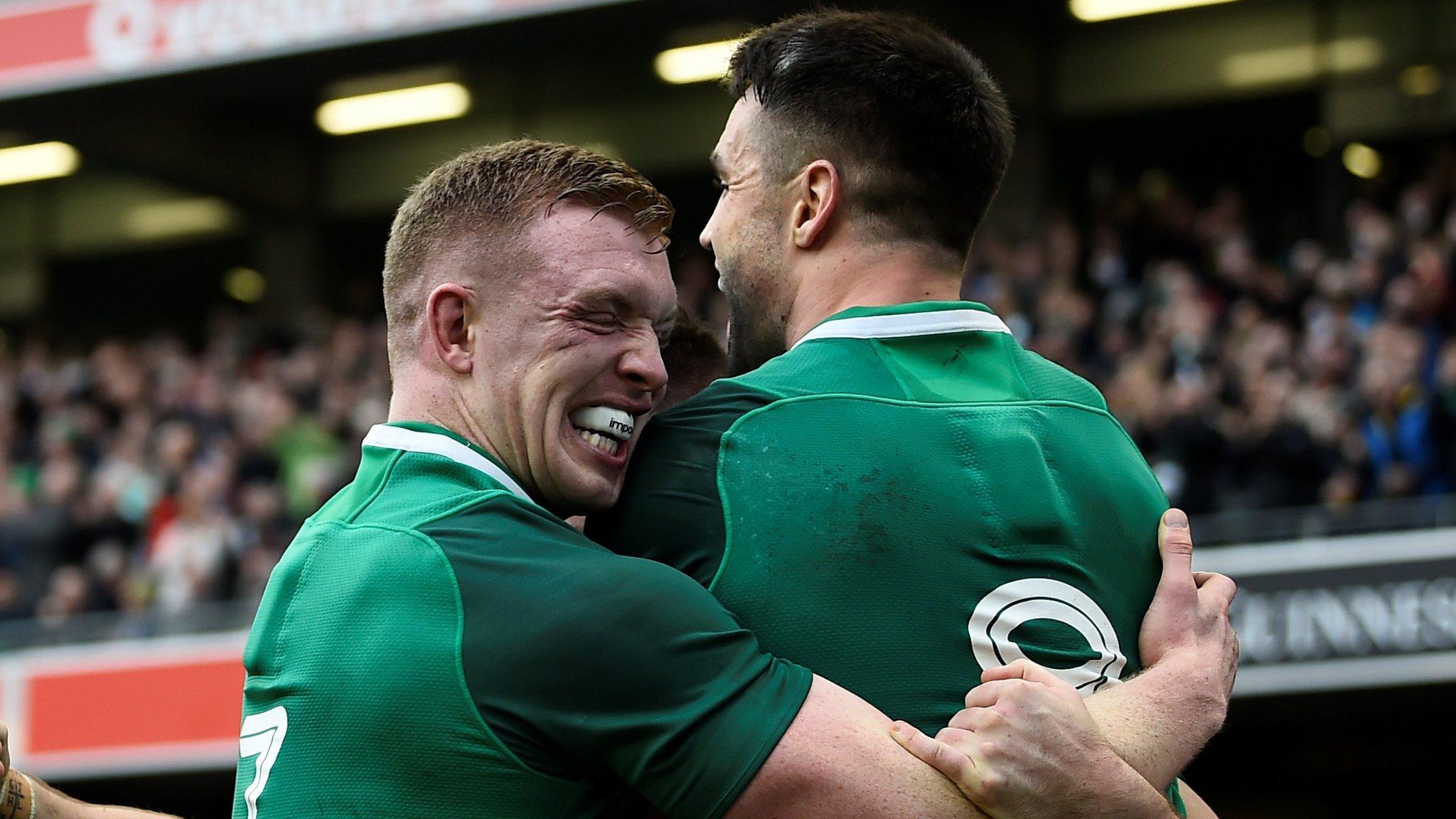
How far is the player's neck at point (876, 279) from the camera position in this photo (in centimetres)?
271

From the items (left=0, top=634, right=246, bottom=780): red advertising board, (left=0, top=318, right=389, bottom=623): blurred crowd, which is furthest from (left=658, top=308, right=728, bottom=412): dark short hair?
(left=0, top=318, right=389, bottom=623): blurred crowd

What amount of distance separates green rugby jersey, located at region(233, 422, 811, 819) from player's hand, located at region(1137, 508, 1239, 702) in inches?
25.8

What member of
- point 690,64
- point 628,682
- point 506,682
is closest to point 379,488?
point 506,682

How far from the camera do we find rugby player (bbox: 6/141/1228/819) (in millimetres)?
2229

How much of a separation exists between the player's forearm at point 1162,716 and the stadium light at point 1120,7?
48.6 feet

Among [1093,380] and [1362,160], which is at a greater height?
[1362,160]

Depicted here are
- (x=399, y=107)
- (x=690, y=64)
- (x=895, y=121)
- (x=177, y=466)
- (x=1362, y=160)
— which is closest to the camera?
(x=895, y=121)

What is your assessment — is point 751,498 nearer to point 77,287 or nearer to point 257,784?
point 257,784

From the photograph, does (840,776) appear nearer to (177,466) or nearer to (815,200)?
(815,200)

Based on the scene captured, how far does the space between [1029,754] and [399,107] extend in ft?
58.8

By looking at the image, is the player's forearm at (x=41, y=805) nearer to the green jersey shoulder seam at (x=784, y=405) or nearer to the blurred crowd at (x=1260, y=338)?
the green jersey shoulder seam at (x=784, y=405)

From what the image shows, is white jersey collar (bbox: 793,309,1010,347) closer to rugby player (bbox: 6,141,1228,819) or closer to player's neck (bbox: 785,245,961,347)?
player's neck (bbox: 785,245,961,347)

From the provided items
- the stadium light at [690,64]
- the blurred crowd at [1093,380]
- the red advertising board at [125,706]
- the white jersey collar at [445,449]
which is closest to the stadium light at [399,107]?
the stadium light at [690,64]

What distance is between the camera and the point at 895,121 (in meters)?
2.73
